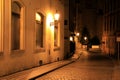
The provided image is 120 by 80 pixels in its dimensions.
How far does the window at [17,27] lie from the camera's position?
16.8m

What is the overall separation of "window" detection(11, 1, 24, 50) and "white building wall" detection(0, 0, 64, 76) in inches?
14.8

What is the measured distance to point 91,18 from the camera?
8969 centimetres

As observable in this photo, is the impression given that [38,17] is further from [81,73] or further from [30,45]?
[81,73]

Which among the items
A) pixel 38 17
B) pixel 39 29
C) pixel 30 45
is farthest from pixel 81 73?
pixel 38 17

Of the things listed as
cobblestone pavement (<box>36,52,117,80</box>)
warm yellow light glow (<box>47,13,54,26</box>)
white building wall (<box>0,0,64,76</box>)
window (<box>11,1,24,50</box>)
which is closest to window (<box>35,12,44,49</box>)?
white building wall (<box>0,0,64,76</box>)

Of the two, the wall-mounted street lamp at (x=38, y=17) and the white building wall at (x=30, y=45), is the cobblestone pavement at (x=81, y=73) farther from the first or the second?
the wall-mounted street lamp at (x=38, y=17)

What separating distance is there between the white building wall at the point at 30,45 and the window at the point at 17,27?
1.23 feet

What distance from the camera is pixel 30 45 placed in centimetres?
1908

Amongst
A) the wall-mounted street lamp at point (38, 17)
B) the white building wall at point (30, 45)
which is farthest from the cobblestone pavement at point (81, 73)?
the wall-mounted street lamp at point (38, 17)

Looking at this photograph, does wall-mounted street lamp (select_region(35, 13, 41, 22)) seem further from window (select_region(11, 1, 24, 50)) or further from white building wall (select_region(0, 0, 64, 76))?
window (select_region(11, 1, 24, 50))

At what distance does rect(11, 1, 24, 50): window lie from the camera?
1680cm

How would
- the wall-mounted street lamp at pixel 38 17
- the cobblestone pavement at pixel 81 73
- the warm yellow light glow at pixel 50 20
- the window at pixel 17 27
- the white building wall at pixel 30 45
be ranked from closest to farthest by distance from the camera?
the white building wall at pixel 30 45 < the cobblestone pavement at pixel 81 73 < the window at pixel 17 27 < the wall-mounted street lamp at pixel 38 17 < the warm yellow light glow at pixel 50 20

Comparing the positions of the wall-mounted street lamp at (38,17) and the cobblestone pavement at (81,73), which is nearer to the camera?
the cobblestone pavement at (81,73)

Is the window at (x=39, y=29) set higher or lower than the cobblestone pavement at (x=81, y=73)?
higher
